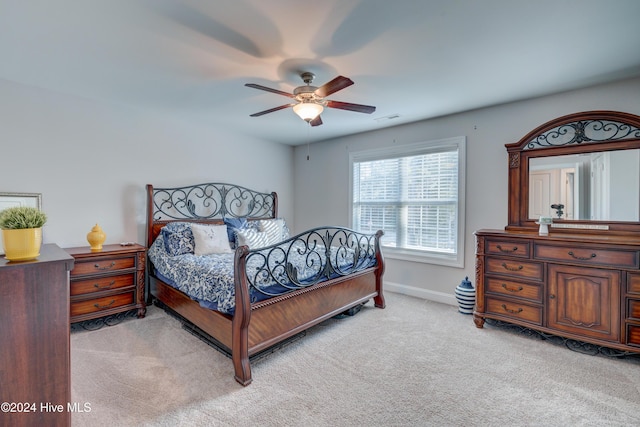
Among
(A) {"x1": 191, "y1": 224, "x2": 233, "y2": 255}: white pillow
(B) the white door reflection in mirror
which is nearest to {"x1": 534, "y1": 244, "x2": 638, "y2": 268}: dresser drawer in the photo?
(B) the white door reflection in mirror

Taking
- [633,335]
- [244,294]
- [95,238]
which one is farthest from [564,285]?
[95,238]

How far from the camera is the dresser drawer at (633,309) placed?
229 cm

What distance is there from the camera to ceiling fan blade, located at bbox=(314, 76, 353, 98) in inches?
79.3

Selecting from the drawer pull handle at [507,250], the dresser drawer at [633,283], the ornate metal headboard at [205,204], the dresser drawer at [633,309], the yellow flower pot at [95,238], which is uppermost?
the ornate metal headboard at [205,204]

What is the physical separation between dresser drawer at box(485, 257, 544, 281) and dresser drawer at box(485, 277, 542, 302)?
0.08 metres

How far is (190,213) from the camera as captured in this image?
412cm

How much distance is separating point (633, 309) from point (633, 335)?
21cm

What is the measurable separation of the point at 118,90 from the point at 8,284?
2.57 m

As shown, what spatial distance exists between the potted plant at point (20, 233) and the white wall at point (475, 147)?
3923 mm

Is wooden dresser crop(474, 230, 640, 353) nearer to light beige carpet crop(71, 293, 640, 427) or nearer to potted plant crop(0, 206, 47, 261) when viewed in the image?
light beige carpet crop(71, 293, 640, 427)

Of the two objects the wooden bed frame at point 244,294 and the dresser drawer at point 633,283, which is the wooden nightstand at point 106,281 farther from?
the dresser drawer at point 633,283

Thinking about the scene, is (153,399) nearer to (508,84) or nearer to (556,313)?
(556,313)

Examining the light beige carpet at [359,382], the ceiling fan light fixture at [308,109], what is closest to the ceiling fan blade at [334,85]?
the ceiling fan light fixture at [308,109]

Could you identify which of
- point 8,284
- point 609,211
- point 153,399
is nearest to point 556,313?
point 609,211
